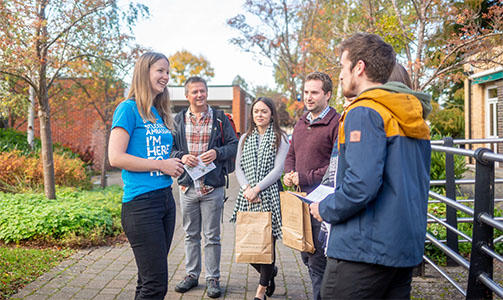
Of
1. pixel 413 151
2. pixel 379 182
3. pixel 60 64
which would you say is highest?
pixel 60 64

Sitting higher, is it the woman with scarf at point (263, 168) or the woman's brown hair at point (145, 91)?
the woman's brown hair at point (145, 91)

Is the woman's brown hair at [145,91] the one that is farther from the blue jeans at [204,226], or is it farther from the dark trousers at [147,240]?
the blue jeans at [204,226]

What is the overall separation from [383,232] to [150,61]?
6.56ft

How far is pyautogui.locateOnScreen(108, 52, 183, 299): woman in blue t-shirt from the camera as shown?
2668 millimetres

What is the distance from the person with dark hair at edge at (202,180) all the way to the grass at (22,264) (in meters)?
1.69

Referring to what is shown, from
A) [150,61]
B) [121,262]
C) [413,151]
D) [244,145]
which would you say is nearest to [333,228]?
[413,151]

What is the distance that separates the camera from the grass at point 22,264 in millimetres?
4227

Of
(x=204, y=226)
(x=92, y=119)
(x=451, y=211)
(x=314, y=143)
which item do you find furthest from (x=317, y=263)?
(x=92, y=119)

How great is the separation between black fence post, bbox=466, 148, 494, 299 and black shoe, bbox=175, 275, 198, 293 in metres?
2.60

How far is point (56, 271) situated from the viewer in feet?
15.5

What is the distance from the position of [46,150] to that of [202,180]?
489cm

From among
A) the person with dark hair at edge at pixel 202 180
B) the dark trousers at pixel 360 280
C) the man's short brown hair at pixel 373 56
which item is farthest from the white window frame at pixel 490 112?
the dark trousers at pixel 360 280

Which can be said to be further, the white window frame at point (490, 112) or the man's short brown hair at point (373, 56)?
the white window frame at point (490, 112)

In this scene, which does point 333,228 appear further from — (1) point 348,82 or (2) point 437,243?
(2) point 437,243
